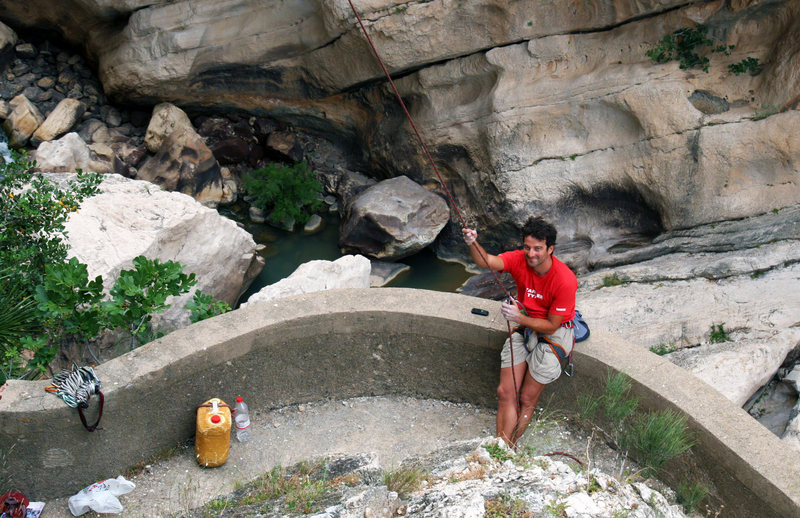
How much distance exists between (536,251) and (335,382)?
1.71m

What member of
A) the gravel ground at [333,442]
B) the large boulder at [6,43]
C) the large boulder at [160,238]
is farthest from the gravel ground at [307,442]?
the large boulder at [6,43]

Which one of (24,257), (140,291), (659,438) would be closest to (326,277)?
(140,291)

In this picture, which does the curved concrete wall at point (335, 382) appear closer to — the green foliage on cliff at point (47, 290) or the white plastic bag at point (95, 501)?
the white plastic bag at point (95, 501)

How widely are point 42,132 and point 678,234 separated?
367 inches

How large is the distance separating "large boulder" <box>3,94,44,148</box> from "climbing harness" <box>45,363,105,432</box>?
7.92m

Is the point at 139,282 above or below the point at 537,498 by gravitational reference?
above

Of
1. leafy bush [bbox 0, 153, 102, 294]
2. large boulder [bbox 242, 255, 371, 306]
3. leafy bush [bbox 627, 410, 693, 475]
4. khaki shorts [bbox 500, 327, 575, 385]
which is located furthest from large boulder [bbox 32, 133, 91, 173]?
leafy bush [bbox 627, 410, 693, 475]

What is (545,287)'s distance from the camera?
4.38 metres

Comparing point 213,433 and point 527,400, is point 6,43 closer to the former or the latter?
point 213,433

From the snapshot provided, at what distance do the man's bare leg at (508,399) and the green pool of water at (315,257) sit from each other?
5263 millimetres

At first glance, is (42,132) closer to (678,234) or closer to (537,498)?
(678,234)

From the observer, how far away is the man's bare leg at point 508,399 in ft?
14.5

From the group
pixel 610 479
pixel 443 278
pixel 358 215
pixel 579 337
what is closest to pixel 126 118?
pixel 358 215

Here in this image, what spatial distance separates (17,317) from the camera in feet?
14.4
